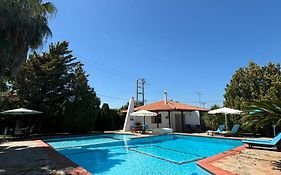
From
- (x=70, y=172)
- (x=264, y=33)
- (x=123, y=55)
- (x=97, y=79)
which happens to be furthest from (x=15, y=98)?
(x=264, y=33)

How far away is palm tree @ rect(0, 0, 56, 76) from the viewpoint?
9719 mm

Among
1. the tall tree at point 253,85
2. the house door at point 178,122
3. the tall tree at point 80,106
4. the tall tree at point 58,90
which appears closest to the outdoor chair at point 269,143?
the tall tree at point 253,85

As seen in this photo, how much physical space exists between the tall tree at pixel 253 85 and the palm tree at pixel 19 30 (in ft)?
51.3

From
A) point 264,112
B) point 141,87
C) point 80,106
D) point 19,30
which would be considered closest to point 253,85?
point 264,112

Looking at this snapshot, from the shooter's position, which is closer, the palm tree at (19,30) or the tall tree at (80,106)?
the palm tree at (19,30)

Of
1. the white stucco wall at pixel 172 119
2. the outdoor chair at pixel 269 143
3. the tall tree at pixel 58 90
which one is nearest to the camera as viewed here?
the outdoor chair at pixel 269 143

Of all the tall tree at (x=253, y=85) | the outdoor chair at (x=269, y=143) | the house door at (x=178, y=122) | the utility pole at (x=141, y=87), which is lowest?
the outdoor chair at (x=269, y=143)

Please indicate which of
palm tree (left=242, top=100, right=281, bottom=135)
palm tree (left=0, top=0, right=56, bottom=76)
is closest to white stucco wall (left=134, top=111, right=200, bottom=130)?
palm tree (left=0, top=0, right=56, bottom=76)

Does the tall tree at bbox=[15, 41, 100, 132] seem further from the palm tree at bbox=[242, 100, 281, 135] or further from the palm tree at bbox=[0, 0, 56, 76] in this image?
the palm tree at bbox=[242, 100, 281, 135]

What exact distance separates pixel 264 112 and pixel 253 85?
13065 millimetres

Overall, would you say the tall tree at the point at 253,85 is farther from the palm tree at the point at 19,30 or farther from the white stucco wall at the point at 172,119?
the palm tree at the point at 19,30

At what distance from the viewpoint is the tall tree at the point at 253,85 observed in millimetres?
17017

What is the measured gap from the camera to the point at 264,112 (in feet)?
23.9

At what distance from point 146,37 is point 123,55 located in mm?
5635
